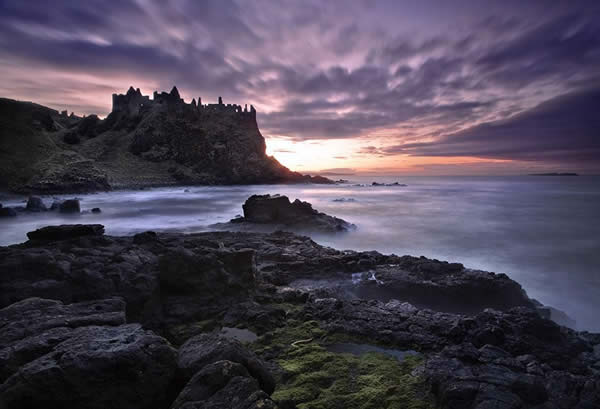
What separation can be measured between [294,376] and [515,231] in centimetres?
2904

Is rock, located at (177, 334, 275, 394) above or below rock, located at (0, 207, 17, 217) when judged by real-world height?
above

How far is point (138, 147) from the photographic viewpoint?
332ft

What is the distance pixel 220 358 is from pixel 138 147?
11255 centimetres

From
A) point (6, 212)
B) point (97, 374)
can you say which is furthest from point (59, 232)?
point (6, 212)

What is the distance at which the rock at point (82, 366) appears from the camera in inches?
130

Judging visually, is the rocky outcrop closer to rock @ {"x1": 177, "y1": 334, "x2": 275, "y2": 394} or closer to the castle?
rock @ {"x1": 177, "y1": 334, "x2": 275, "y2": 394}

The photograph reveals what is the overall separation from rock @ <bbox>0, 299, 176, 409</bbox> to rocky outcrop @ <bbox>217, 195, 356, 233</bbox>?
58.0 ft

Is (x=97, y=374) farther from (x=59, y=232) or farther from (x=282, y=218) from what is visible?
(x=282, y=218)

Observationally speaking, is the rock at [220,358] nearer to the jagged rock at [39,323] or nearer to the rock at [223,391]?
the rock at [223,391]

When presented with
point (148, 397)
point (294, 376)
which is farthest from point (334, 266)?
point (148, 397)

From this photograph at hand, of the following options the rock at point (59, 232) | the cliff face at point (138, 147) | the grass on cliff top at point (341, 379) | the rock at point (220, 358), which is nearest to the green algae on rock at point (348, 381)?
the grass on cliff top at point (341, 379)

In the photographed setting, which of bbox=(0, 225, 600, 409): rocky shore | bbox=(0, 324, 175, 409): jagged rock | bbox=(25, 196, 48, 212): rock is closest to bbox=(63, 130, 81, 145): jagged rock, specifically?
bbox=(25, 196, 48, 212): rock

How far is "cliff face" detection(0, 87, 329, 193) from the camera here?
2448 inches

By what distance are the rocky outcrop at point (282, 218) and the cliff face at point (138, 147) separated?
51763mm
